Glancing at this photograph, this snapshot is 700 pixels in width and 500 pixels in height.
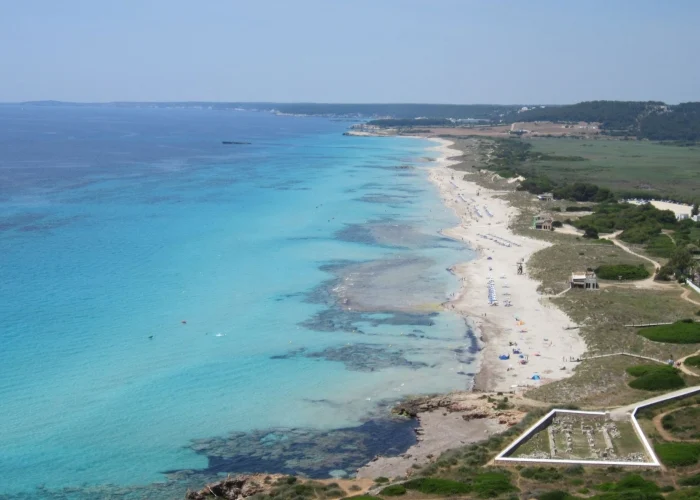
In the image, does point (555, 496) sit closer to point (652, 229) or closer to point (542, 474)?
point (542, 474)

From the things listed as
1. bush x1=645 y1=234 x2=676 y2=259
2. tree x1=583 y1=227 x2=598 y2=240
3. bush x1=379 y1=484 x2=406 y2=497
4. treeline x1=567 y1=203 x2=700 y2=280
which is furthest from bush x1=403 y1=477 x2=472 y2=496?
tree x1=583 y1=227 x2=598 y2=240

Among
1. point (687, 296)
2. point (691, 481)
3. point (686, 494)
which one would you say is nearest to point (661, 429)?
point (691, 481)

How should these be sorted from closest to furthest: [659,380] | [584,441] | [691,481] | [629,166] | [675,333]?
[691,481], [584,441], [659,380], [675,333], [629,166]

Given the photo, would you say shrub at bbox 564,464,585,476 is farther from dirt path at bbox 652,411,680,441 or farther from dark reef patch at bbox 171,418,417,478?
dark reef patch at bbox 171,418,417,478

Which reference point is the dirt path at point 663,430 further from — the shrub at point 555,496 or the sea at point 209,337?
the sea at point 209,337

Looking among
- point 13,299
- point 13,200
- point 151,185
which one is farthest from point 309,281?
point 151,185

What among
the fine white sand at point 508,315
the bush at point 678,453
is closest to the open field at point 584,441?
the bush at point 678,453
